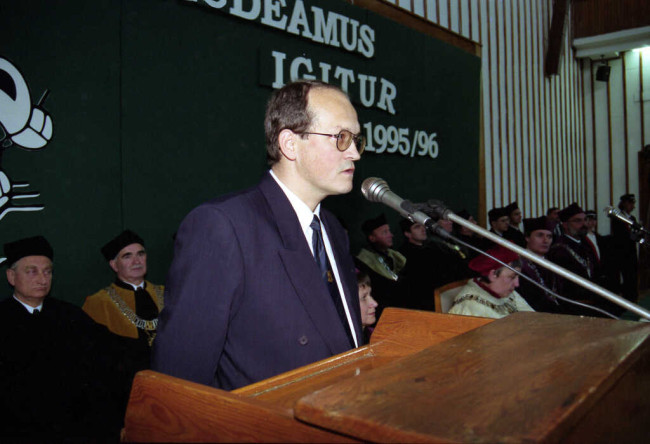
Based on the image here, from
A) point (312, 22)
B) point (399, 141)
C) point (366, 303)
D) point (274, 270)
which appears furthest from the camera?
point (399, 141)

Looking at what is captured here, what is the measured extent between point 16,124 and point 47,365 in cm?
138

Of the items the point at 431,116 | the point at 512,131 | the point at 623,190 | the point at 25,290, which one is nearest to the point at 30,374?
the point at 25,290

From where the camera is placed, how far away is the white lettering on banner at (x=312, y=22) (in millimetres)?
4152

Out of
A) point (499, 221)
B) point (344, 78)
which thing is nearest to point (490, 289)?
point (344, 78)

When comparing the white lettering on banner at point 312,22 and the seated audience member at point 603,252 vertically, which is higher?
the white lettering on banner at point 312,22

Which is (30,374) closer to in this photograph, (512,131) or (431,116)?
(431,116)

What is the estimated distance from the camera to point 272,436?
0.70 metres

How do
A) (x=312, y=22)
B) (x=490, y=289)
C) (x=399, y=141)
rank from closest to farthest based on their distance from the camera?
(x=490, y=289) → (x=312, y=22) → (x=399, y=141)

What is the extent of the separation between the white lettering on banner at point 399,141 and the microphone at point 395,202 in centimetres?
401

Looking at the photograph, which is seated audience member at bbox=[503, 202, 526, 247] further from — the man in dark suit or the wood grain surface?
the wood grain surface

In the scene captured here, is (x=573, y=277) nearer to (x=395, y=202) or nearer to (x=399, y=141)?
(x=395, y=202)

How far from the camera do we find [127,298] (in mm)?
3457

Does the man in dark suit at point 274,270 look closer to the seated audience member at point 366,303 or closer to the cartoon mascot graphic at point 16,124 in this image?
the seated audience member at point 366,303

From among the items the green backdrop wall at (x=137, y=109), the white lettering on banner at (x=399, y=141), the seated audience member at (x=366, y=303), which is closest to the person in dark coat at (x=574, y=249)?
the white lettering on banner at (x=399, y=141)
